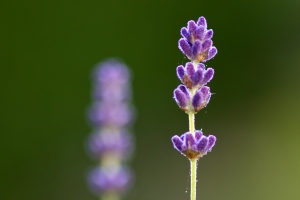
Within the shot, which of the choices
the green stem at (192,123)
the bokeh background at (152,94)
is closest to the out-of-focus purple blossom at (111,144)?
the green stem at (192,123)

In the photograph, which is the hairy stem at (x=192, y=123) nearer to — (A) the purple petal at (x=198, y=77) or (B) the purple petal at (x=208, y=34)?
(A) the purple petal at (x=198, y=77)

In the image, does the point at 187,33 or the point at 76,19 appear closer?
the point at 187,33

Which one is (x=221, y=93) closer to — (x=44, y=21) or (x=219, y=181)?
(x=219, y=181)

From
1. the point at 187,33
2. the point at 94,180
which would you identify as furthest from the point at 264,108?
the point at 187,33

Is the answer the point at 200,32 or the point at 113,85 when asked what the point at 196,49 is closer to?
the point at 200,32

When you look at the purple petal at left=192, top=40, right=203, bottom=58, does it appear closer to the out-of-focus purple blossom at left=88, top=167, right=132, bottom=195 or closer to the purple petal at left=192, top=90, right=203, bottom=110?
the purple petal at left=192, top=90, right=203, bottom=110

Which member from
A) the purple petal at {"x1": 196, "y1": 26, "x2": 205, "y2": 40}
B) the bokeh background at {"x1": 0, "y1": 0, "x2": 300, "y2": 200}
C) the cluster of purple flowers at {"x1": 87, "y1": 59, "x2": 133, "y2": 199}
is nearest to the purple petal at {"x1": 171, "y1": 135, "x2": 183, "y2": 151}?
the purple petal at {"x1": 196, "y1": 26, "x2": 205, "y2": 40}
